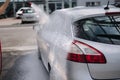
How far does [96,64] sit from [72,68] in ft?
1.07

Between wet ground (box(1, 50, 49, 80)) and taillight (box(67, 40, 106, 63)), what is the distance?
318 cm

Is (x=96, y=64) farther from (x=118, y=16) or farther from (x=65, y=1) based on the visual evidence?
(x=65, y=1)

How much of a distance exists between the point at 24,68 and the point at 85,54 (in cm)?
469

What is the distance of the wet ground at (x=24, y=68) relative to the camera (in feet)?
25.1

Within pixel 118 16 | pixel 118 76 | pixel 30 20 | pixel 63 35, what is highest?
pixel 118 16

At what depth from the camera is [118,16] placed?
4.61 m

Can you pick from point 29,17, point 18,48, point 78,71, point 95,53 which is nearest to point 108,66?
point 95,53

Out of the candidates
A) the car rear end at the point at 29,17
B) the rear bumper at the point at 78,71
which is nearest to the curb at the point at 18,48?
the rear bumper at the point at 78,71

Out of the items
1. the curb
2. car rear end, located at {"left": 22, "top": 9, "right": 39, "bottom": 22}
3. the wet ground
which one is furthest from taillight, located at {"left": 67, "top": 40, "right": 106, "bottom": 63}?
car rear end, located at {"left": 22, "top": 9, "right": 39, "bottom": 22}

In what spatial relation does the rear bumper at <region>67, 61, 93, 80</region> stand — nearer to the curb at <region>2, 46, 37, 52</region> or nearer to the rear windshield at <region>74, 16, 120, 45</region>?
the rear windshield at <region>74, 16, 120, 45</region>

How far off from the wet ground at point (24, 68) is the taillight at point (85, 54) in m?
3.18

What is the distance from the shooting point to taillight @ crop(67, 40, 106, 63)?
417 cm

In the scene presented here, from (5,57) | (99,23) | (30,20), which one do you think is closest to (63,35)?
(99,23)

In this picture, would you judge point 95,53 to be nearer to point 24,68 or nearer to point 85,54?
point 85,54
